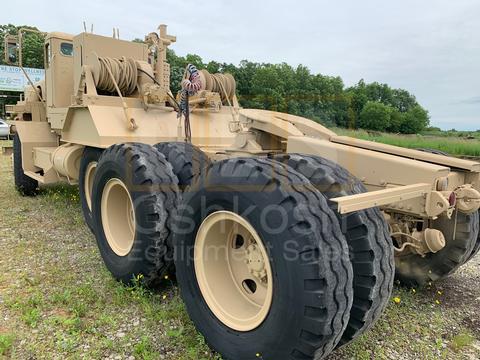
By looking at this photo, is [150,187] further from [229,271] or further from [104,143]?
[104,143]

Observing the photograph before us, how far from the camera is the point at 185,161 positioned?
3900 mm

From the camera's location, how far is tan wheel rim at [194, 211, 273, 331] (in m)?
2.79

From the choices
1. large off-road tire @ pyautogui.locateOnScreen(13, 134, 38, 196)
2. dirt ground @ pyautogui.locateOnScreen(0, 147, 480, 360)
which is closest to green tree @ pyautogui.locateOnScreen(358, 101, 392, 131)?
large off-road tire @ pyautogui.locateOnScreen(13, 134, 38, 196)

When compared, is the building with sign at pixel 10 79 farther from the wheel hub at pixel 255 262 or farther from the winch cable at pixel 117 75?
the wheel hub at pixel 255 262

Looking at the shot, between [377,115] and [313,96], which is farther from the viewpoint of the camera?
[377,115]

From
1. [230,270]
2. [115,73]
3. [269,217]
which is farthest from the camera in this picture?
[115,73]

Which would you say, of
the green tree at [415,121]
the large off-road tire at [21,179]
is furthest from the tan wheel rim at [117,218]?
the green tree at [415,121]

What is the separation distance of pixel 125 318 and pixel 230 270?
1026 millimetres

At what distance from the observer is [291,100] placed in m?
5.11

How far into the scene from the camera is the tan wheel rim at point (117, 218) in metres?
4.20

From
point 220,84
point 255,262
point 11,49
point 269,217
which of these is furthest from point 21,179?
point 269,217

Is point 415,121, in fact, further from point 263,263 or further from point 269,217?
point 269,217

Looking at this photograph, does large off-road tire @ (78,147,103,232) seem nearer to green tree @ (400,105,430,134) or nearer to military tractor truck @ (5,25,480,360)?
military tractor truck @ (5,25,480,360)

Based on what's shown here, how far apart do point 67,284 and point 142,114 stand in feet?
7.83
